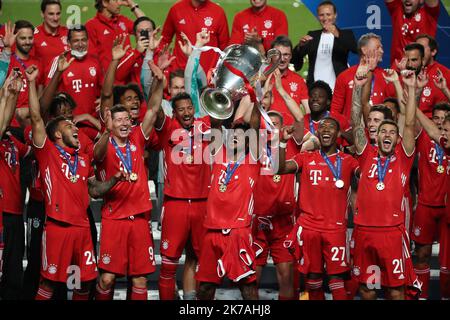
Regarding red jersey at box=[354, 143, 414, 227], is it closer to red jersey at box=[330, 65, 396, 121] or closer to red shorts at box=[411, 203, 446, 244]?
red shorts at box=[411, 203, 446, 244]

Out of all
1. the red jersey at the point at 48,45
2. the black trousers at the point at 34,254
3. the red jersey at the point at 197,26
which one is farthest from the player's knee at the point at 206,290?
the red jersey at the point at 48,45

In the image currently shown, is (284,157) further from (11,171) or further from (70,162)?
(11,171)

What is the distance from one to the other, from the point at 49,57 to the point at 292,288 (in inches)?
133

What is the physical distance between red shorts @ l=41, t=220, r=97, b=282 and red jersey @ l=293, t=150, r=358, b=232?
71.2 inches

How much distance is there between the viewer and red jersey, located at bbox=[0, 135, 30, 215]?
28.9 ft

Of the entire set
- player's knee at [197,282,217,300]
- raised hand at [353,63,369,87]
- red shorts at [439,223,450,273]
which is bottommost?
player's knee at [197,282,217,300]

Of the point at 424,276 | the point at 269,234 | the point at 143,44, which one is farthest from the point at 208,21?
the point at 424,276

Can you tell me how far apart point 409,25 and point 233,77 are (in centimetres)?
357

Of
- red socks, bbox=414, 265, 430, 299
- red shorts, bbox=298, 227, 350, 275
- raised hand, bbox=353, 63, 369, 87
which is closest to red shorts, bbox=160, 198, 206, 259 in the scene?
red shorts, bbox=298, 227, 350, 275

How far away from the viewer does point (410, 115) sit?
852 centimetres
